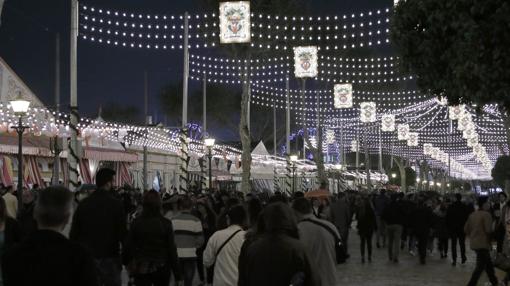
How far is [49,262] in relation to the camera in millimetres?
4434

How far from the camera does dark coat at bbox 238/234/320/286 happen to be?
5660 millimetres

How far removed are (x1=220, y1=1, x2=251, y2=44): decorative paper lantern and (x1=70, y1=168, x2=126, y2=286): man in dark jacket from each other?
20.8 metres

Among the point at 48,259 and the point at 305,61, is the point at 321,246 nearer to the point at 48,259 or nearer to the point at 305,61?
the point at 48,259

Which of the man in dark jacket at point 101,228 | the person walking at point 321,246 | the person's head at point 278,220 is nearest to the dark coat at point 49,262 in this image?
the person's head at point 278,220

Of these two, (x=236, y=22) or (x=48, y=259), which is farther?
(x=236, y=22)

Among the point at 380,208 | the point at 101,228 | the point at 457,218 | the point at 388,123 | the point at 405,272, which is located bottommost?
the point at 405,272

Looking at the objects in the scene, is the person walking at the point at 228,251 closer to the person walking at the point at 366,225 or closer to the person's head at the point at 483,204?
the person's head at the point at 483,204

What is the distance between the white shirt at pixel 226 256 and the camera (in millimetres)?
7679

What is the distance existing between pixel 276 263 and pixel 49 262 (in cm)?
180

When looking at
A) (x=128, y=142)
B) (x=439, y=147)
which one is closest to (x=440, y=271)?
(x=128, y=142)

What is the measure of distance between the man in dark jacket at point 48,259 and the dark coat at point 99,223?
379 centimetres

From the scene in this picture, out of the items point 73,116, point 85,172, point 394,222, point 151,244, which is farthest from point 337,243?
point 85,172

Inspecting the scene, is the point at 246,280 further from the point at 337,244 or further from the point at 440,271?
the point at 440,271

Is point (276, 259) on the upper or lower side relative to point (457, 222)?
upper
